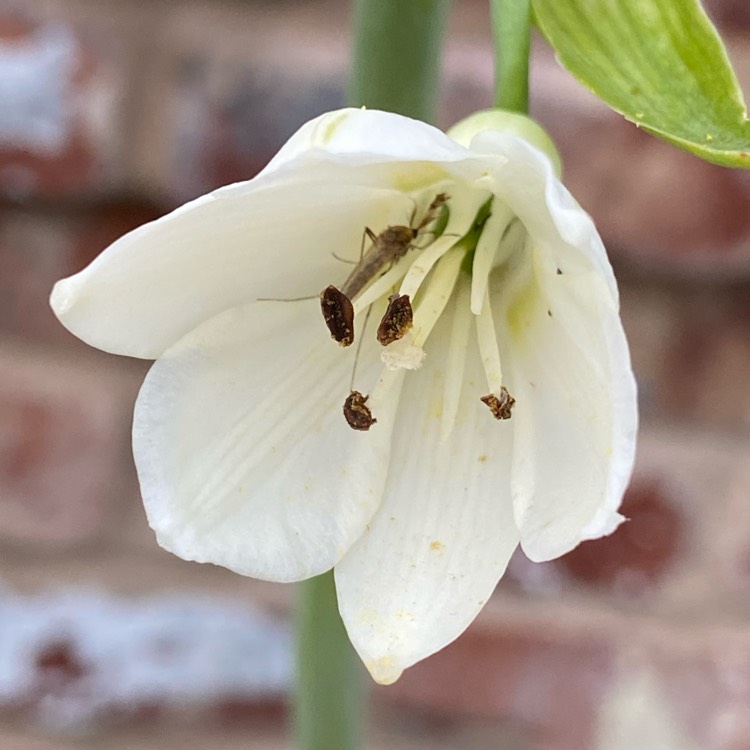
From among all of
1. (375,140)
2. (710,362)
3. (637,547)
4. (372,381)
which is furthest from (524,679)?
(375,140)

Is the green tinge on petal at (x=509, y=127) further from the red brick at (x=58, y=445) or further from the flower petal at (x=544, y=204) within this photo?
the red brick at (x=58, y=445)

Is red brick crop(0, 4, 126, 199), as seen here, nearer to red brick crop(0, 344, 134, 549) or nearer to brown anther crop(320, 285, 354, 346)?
red brick crop(0, 344, 134, 549)

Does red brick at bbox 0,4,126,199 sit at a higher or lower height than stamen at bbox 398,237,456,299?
lower

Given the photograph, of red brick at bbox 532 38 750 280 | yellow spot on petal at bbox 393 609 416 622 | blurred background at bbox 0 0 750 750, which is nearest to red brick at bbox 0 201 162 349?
blurred background at bbox 0 0 750 750

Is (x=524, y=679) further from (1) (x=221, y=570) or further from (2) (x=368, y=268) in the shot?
(2) (x=368, y=268)

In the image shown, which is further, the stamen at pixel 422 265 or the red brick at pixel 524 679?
the red brick at pixel 524 679

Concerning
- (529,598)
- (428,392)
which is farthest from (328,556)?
(529,598)

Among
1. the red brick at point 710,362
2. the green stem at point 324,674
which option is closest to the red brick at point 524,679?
the red brick at point 710,362
